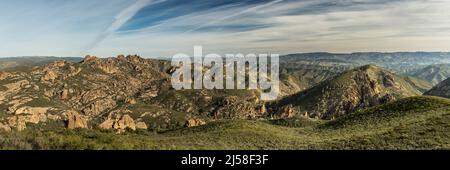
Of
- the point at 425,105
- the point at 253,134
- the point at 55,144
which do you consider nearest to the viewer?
the point at 55,144

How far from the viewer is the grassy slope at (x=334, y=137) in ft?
92.4

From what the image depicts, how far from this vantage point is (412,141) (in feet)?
130

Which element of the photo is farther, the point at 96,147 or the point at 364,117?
the point at 364,117

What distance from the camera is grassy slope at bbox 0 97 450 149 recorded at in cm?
2816

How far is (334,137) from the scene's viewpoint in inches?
2109
